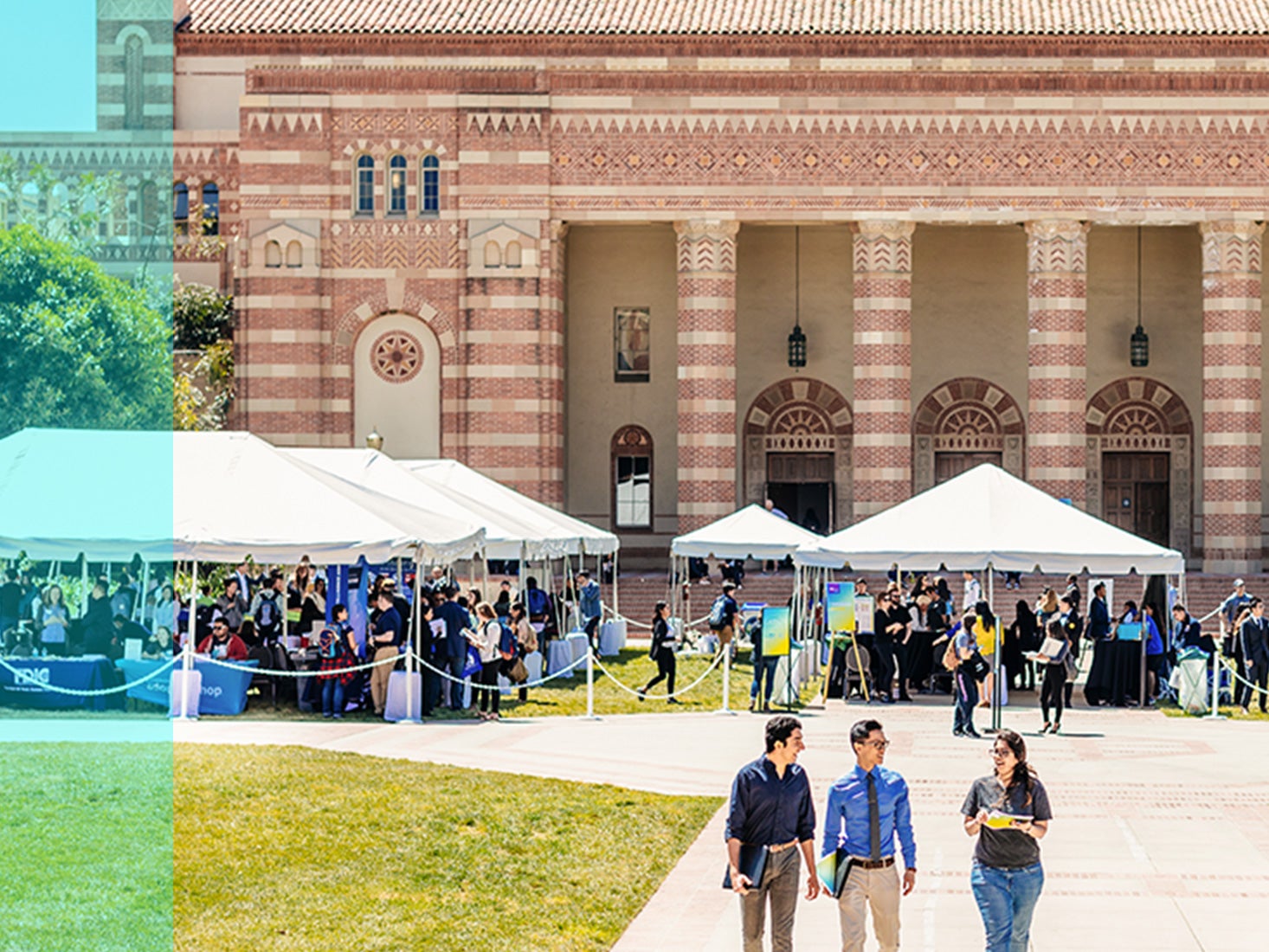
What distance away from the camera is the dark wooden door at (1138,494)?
48.6 meters

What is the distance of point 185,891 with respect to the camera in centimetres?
1362

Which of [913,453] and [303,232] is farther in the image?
[913,453]

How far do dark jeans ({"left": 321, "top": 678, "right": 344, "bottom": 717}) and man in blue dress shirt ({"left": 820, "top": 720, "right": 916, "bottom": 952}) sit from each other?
14.4 m

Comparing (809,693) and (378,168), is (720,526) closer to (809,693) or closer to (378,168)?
(809,693)

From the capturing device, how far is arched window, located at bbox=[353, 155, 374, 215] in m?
45.2

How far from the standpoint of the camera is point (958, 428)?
160ft

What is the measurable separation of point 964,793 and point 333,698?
913 centimetres

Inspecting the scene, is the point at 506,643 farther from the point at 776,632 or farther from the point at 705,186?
the point at 705,186

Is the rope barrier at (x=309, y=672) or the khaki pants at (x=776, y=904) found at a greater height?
the rope barrier at (x=309, y=672)

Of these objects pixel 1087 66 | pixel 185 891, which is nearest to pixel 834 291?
pixel 1087 66

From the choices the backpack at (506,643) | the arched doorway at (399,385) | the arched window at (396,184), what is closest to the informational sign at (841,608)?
the backpack at (506,643)

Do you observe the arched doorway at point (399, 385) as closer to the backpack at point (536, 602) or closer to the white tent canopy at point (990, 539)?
the backpack at point (536, 602)

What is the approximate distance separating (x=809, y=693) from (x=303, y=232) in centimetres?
2097

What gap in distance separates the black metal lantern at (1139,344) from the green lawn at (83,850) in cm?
3395
